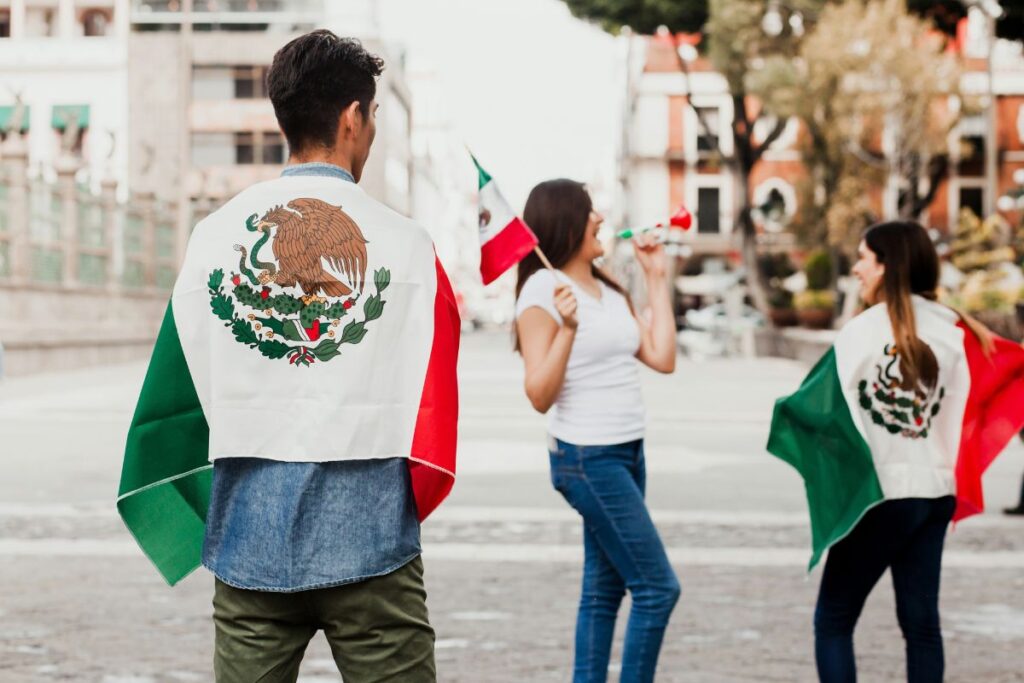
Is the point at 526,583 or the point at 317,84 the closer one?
the point at 317,84

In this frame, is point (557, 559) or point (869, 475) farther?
point (557, 559)

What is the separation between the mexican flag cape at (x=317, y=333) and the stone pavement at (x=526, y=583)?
276 cm

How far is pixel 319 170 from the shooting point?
286 centimetres

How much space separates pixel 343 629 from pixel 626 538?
67.2 inches

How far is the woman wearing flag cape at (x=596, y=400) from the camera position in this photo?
4344mm

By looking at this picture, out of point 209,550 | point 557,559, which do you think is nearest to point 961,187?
point 557,559

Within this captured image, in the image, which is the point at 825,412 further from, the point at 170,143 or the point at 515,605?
the point at 170,143

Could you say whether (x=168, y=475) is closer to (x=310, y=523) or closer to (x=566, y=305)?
(x=310, y=523)

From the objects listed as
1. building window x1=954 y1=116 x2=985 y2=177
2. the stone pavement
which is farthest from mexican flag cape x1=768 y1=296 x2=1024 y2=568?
building window x1=954 y1=116 x2=985 y2=177

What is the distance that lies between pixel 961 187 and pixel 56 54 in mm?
37184

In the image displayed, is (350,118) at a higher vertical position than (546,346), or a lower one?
higher

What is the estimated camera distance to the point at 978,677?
547 centimetres

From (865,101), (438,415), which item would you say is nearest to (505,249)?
(438,415)

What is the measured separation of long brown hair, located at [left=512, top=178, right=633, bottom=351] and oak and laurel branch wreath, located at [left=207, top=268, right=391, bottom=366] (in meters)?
1.77
